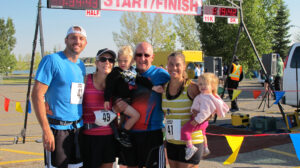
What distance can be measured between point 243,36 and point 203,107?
106 feet

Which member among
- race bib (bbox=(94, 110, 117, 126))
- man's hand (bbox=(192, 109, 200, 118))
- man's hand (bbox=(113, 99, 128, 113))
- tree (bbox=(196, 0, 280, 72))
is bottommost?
race bib (bbox=(94, 110, 117, 126))

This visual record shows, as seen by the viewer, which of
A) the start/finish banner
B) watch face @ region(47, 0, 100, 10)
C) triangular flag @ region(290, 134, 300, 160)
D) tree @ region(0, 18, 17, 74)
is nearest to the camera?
triangular flag @ region(290, 134, 300, 160)

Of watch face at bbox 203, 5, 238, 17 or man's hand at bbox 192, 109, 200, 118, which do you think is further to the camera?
watch face at bbox 203, 5, 238, 17

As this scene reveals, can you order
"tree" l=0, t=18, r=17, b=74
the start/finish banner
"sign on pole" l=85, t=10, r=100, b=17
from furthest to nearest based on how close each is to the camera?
1. "tree" l=0, t=18, r=17, b=74
2. the start/finish banner
3. "sign on pole" l=85, t=10, r=100, b=17

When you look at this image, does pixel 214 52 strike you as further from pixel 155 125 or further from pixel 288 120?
Result: pixel 155 125

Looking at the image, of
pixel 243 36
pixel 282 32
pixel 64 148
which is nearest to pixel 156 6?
pixel 64 148

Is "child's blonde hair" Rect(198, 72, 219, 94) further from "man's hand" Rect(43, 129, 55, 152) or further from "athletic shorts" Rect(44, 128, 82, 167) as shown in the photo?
"man's hand" Rect(43, 129, 55, 152)

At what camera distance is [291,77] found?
812cm

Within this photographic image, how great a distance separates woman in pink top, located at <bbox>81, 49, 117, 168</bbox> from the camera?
9.77ft

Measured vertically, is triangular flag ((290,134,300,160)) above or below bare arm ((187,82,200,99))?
below

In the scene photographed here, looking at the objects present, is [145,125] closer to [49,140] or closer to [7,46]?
[49,140]

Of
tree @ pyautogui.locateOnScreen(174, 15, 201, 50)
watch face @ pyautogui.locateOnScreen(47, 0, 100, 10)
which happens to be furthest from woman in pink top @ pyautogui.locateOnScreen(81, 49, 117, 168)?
tree @ pyautogui.locateOnScreen(174, 15, 201, 50)

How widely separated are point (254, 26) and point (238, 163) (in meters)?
31.7

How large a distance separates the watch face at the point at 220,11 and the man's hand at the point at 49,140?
18.7 feet
